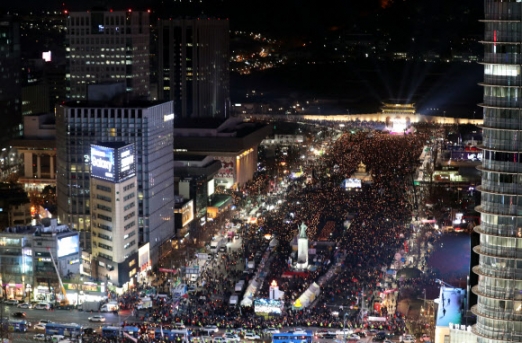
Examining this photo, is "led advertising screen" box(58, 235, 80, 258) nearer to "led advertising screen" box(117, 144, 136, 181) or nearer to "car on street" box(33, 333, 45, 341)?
"led advertising screen" box(117, 144, 136, 181)

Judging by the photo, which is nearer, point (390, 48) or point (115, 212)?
point (115, 212)

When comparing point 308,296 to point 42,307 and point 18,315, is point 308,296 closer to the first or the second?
point 42,307

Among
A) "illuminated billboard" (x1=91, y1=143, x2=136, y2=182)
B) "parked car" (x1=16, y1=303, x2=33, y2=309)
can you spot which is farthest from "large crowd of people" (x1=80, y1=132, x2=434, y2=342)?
"illuminated billboard" (x1=91, y1=143, x2=136, y2=182)

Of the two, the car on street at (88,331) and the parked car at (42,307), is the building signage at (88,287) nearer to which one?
the parked car at (42,307)

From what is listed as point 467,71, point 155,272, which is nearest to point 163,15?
point 467,71

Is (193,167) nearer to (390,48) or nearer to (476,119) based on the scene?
(476,119)

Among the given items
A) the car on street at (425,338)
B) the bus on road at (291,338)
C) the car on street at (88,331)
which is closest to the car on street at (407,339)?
the car on street at (425,338)

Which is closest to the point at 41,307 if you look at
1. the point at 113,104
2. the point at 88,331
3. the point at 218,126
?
the point at 88,331
